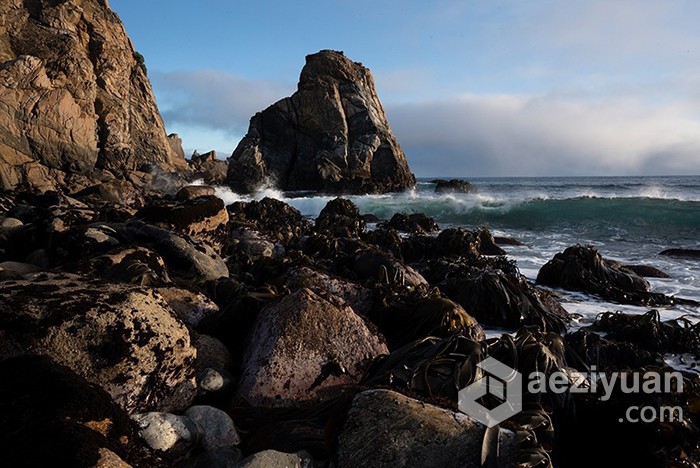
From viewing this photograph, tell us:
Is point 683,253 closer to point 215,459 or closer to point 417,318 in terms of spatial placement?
point 417,318

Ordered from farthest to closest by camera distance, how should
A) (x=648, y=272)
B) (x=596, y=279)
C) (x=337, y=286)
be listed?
(x=648, y=272) → (x=596, y=279) → (x=337, y=286)

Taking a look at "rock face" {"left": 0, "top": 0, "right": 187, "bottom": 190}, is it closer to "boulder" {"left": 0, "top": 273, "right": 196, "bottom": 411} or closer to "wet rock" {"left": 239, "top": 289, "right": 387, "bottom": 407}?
"boulder" {"left": 0, "top": 273, "right": 196, "bottom": 411}

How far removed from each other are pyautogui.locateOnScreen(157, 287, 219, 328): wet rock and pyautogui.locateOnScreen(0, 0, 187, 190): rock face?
16212 mm

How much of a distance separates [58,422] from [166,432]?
2.02 feet

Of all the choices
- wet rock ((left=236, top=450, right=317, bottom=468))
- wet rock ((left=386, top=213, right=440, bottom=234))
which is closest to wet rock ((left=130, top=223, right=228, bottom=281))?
wet rock ((left=236, top=450, right=317, bottom=468))

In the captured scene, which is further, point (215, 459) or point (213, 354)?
point (213, 354)

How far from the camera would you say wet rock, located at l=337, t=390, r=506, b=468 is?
69.2 inches

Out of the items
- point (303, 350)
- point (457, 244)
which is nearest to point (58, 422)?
point (303, 350)

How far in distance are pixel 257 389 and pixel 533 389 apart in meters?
1.61

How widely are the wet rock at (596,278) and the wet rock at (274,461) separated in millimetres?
6157

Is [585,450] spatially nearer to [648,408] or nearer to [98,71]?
[648,408]

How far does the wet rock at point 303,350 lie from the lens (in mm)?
2834

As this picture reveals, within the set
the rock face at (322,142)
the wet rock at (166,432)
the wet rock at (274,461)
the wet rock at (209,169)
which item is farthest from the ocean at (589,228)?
the rock face at (322,142)

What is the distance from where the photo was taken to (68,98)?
2189cm
